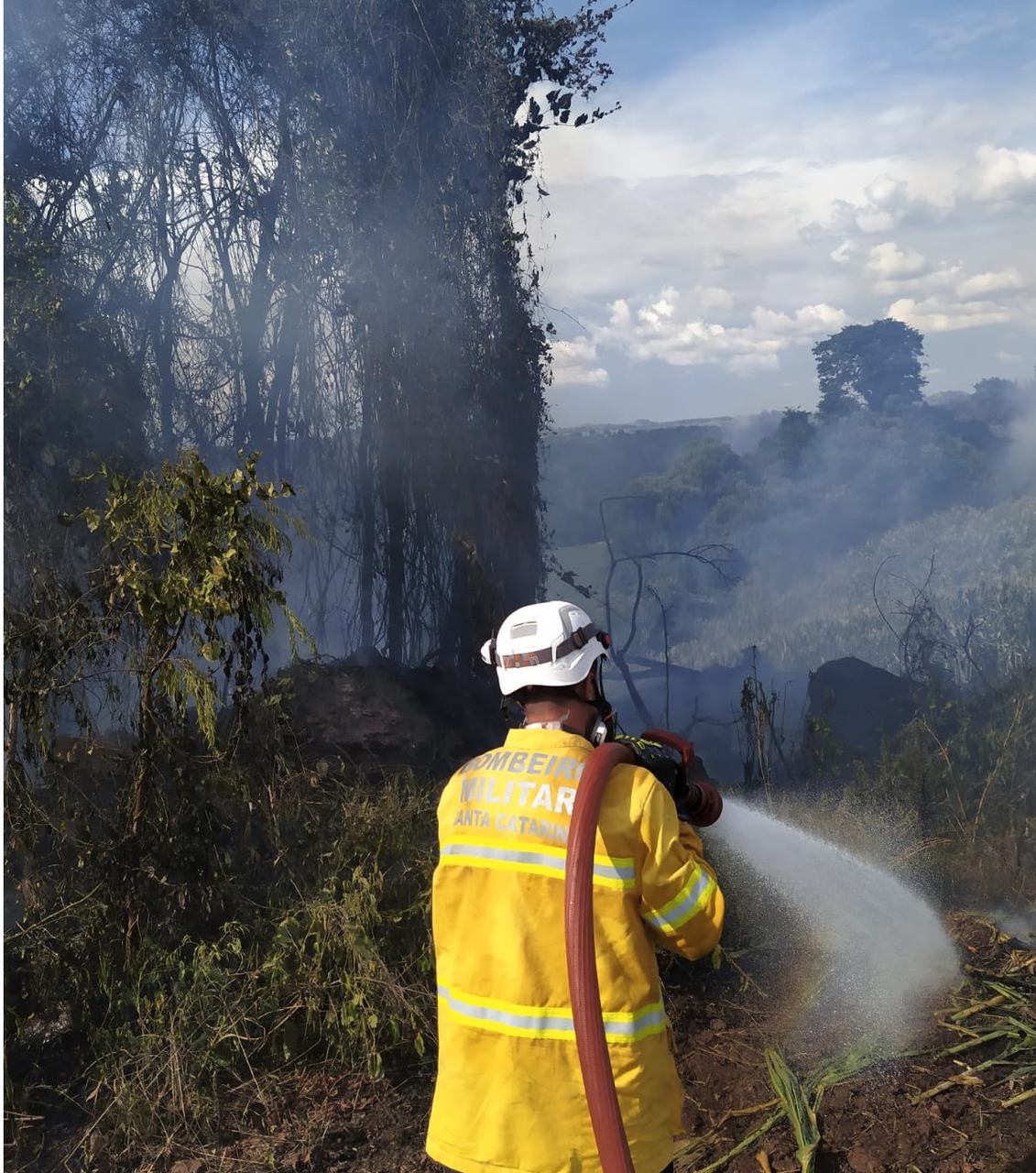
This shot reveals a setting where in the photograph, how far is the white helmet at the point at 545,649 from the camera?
2.29m

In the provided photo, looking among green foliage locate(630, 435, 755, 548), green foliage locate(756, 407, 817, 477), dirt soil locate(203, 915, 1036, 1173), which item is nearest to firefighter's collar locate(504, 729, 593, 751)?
dirt soil locate(203, 915, 1036, 1173)

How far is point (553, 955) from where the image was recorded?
2.15 metres

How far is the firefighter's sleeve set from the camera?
2104mm

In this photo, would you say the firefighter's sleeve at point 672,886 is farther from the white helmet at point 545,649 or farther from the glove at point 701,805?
the white helmet at point 545,649

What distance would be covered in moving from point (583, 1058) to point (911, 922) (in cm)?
Result: 351

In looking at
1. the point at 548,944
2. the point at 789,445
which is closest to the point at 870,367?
the point at 789,445

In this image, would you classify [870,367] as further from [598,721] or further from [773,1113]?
[598,721]

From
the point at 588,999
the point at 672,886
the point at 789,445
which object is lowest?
the point at 588,999

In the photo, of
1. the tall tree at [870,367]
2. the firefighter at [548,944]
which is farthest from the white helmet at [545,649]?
the tall tree at [870,367]

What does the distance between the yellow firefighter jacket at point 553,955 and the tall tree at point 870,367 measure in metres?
4.41

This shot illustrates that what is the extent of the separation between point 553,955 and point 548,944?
1.0 inches

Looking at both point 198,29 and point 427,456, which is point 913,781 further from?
point 198,29

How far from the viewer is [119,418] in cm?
558

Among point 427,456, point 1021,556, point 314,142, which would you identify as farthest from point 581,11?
point 1021,556
